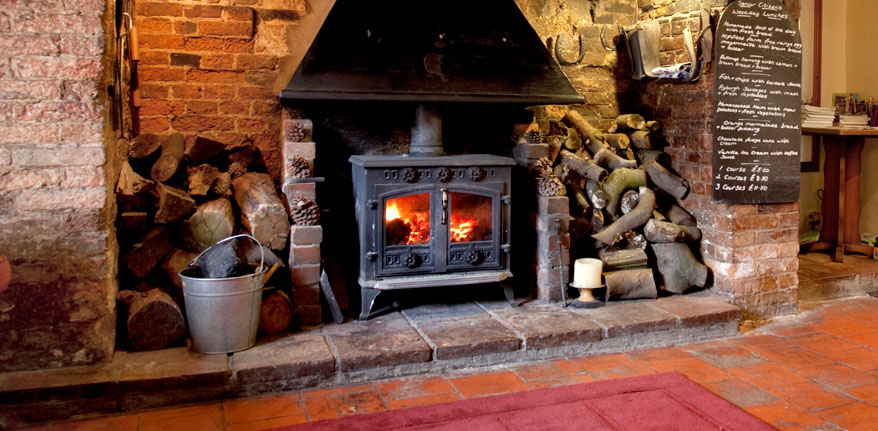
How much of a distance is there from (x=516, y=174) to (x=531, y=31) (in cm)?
95

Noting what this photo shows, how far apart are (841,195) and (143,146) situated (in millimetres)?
5373

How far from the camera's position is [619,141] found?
16.7 ft

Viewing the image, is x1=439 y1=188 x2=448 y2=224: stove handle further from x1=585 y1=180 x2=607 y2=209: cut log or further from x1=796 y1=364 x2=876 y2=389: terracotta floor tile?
x1=796 y1=364 x2=876 y2=389: terracotta floor tile

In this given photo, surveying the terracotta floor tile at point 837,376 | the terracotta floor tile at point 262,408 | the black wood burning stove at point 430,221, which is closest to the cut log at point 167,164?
the black wood burning stove at point 430,221

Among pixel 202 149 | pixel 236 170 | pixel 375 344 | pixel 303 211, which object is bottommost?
pixel 375 344

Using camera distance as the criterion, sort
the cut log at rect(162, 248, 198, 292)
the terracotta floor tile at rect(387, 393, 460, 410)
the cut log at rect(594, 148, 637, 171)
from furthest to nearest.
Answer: the cut log at rect(594, 148, 637, 171) → the cut log at rect(162, 248, 198, 292) → the terracotta floor tile at rect(387, 393, 460, 410)

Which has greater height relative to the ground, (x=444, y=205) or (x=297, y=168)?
(x=297, y=168)

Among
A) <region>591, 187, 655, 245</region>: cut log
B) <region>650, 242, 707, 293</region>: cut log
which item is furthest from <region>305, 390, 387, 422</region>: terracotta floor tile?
<region>650, 242, 707, 293</region>: cut log

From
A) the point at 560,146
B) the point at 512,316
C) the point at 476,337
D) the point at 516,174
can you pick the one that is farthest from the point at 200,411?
the point at 560,146

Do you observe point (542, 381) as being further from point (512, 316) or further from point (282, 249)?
point (282, 249)

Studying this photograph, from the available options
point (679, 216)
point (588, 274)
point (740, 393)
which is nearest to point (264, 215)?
point (588, 274)

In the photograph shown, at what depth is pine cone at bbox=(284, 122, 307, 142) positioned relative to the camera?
4.16 metres

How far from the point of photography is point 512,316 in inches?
169

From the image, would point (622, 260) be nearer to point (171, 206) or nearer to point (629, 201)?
point (629, 201)
